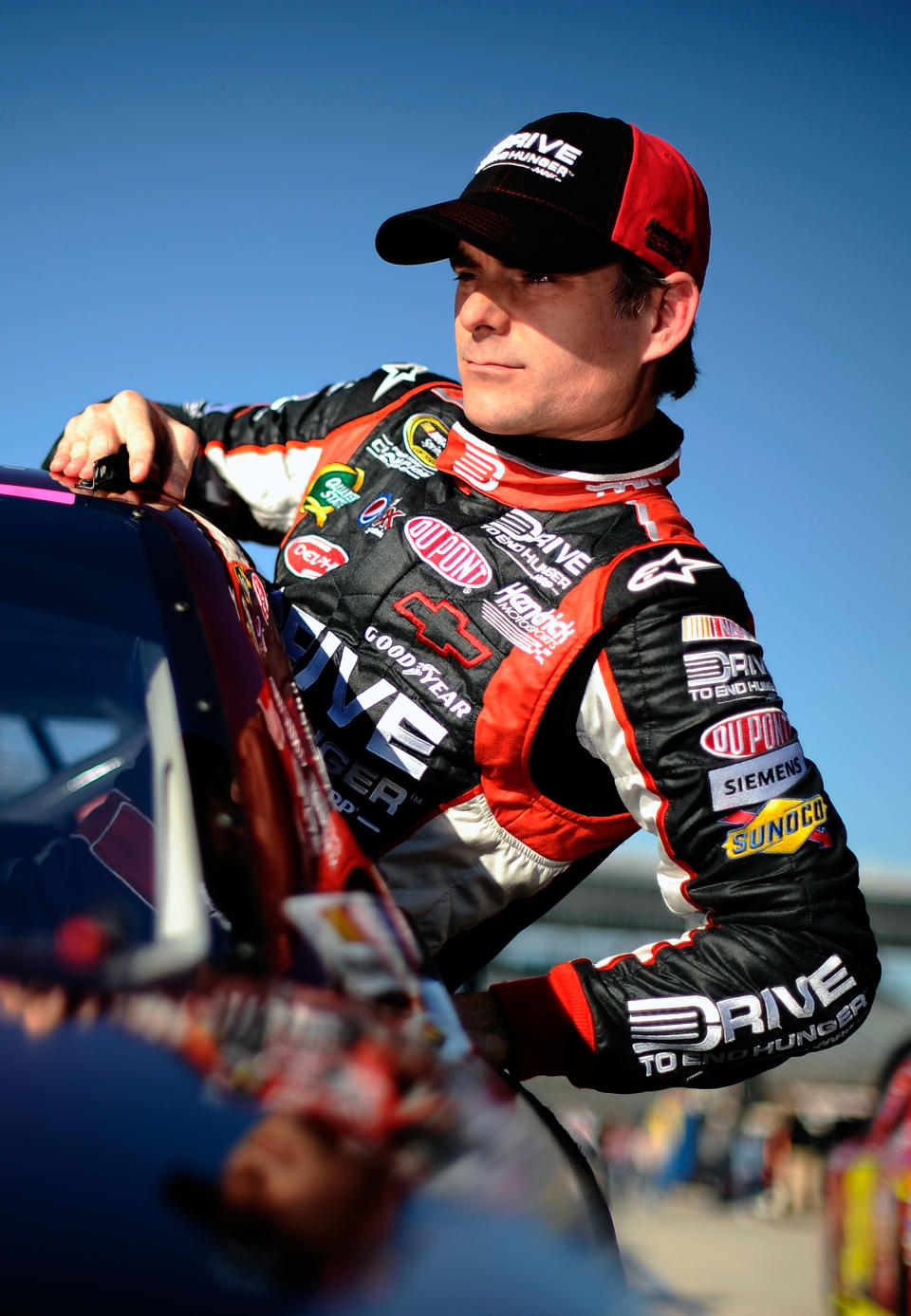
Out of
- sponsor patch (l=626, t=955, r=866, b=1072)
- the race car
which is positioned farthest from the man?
the race car

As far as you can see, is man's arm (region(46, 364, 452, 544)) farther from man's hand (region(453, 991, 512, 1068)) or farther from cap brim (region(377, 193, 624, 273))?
man's hand (region(453, 991, 512, 1068))

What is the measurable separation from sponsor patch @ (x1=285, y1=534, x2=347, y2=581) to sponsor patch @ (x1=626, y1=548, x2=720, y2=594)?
544 millimetres

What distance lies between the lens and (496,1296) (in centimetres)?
68

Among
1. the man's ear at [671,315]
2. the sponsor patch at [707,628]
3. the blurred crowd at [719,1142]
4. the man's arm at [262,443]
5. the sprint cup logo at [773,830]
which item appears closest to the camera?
the sprint cup logo at [773,830]

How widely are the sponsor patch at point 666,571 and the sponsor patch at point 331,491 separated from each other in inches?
24.1

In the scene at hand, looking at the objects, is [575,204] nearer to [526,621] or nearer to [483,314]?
[483,314]

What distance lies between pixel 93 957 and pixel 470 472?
4.68ft

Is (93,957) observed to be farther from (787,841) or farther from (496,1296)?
(787,841)

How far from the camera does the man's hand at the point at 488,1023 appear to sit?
5.35 ft

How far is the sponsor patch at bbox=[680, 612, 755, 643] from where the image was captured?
73.6 inches

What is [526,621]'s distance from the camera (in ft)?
6.41

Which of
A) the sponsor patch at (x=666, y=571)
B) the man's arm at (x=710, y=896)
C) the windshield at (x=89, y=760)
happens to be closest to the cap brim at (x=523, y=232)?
the sponsor patch at (x=666, y=571)

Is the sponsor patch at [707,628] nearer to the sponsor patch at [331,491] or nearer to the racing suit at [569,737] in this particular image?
the racing suit at [569,737]

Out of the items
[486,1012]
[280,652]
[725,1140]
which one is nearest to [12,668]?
[280,652]
